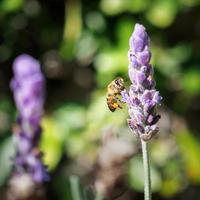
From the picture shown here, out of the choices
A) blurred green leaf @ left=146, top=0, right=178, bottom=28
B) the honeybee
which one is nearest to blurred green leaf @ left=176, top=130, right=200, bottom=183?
blurred green leaf @ left=146, top=0, right=178, bottom=28

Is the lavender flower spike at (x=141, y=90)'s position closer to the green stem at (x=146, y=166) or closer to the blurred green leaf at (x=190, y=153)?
the green stem at (x=146, y=166)

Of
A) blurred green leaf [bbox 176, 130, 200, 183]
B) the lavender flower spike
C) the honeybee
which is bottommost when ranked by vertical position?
the lavender flower spike

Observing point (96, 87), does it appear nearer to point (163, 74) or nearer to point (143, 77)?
point (163, 74)

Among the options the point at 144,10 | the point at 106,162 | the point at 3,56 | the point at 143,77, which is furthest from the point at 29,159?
the point at 3,56

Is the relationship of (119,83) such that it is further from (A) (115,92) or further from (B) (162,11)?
(B) (162,11)

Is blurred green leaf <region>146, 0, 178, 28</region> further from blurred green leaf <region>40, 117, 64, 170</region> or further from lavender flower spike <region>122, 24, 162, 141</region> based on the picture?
lavender flower spike <region>122, 24, 162, 141</region>
